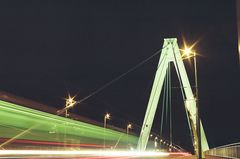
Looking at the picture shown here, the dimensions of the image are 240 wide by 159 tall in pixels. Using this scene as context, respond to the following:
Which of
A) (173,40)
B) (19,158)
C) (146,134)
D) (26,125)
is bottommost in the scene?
(19,158)

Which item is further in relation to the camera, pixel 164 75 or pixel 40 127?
pixel 164 75

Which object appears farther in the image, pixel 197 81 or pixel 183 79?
pixel 183 79

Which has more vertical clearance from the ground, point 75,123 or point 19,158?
point 75,123

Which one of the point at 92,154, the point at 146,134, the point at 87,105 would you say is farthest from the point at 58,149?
the point at 87,105

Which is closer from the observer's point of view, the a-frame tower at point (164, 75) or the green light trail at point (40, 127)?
→ the green light trail at point (40, 127)

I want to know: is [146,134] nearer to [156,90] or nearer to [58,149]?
[156,90]

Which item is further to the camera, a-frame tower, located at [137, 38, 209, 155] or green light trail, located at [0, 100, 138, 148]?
a-frame tower, located at [137, 38, 209, 155]

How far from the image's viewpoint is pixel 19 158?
1883 cm

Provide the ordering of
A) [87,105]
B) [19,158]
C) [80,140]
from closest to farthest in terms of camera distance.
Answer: [19,158] → [80,140] → [87,105]

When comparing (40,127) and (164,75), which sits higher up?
(164,75)

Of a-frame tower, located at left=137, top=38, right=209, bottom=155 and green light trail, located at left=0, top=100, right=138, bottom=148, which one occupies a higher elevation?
a-frame tower, located at left=137, top=38, right=209, bottom=155

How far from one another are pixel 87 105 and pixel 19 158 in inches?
3128

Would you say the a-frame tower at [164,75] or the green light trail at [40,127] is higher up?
the a-frame tower at [164,75]

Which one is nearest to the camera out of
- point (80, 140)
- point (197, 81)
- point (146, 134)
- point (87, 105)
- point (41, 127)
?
point (41, 127)
